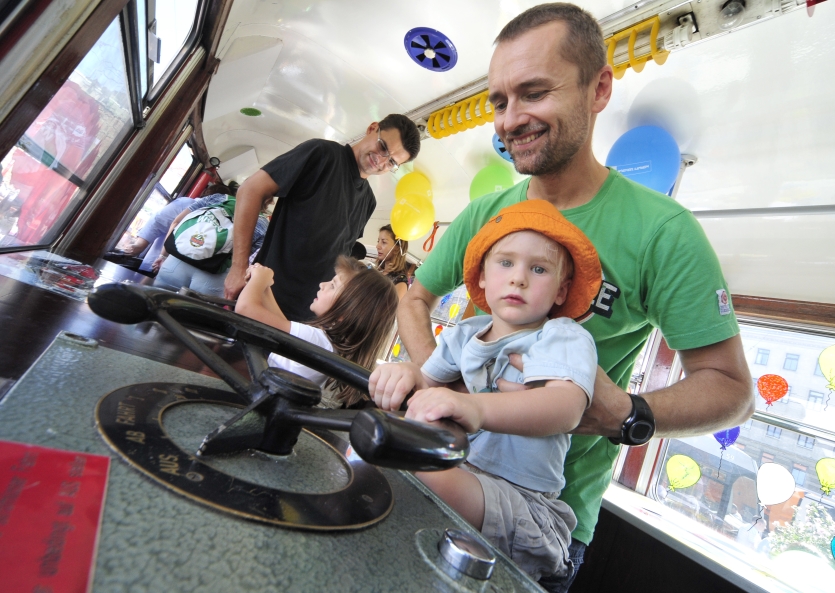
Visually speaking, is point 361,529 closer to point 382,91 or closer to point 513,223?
point 513,223

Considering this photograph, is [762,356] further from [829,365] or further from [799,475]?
[799,475]

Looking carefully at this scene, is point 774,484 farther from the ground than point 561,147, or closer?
closer

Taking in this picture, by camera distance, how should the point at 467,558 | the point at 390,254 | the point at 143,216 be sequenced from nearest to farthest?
the point at 467,558 → the point at 390,254 → the point at 143,216

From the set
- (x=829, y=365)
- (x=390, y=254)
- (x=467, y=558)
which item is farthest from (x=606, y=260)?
(x=390, y=254)

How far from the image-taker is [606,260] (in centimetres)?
111

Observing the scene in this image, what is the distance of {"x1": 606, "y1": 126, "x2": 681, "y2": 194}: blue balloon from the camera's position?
269 cm

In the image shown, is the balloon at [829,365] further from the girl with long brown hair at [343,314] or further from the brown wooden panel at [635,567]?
the girl with long brown hair at [343,314]

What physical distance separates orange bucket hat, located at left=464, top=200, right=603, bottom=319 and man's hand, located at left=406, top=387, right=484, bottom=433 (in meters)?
0.53

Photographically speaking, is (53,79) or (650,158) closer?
(53,79)

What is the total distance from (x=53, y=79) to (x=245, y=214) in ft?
3.00

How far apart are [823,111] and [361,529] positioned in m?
3.09

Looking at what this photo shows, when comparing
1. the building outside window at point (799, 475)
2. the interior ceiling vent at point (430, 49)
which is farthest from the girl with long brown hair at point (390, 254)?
the building outside window at point (799, 475)

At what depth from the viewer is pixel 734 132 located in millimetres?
2723

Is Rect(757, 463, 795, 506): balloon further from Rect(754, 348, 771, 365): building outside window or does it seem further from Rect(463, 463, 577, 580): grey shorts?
Rect(463, 463, 577, 580): grey shorts
